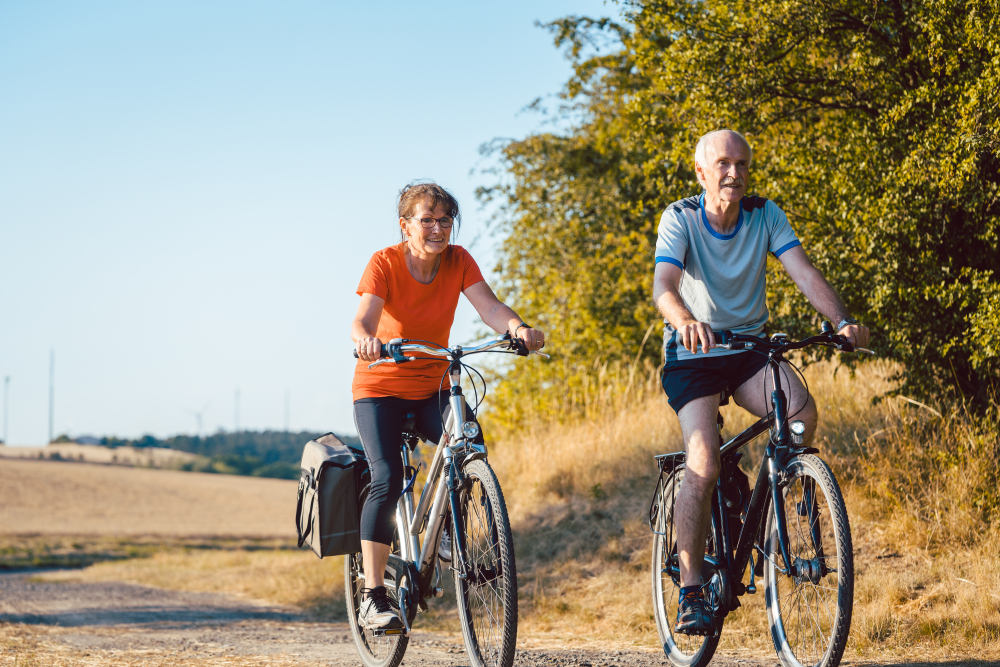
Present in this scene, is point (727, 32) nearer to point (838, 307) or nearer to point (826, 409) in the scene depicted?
point (826, 409)

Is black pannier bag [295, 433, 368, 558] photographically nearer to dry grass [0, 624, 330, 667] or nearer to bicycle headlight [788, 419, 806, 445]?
dry grass [0, 624, 330, 667]

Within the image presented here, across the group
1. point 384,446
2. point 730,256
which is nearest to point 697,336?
point 730,256

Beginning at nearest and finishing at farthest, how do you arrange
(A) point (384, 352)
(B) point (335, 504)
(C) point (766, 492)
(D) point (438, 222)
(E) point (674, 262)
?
(C) point (766, 492) < (E) point (674, 262) < (A) point (384, 352) < (D) point (438, 222) < (B) point (335, 504)

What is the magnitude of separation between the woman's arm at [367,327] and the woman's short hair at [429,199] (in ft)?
1.65

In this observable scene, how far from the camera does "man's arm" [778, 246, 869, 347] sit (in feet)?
12.2

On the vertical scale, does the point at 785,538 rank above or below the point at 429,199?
below

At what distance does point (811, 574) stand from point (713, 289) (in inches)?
50.6

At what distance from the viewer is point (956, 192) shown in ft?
21.8


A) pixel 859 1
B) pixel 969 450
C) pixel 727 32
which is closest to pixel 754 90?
pixel 727 32

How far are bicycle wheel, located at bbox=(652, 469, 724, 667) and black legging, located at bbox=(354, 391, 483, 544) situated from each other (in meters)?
1.21

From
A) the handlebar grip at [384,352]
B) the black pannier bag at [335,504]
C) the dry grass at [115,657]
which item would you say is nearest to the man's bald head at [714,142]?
the handlebar grip at [384,352]

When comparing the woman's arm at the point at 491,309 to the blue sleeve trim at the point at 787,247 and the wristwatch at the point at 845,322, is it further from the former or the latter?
the wristwatch at the point at 845,322

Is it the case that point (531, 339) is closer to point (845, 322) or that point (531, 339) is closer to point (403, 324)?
point (403, 324)

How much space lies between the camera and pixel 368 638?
5121 mm
